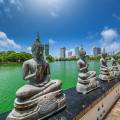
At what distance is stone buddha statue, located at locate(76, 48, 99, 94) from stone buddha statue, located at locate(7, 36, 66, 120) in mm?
2246

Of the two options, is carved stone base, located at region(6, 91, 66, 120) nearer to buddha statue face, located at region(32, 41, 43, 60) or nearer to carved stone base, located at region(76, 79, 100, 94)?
buddha statue face, located at region(32, 41, 43, 60)

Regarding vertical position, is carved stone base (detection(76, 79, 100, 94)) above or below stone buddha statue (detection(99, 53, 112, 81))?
below

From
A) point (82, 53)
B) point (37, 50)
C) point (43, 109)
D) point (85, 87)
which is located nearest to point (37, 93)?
point (43, 109)

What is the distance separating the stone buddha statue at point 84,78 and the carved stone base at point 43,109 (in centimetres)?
225

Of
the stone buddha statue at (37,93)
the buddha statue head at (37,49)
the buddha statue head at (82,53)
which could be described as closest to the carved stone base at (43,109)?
the stone buddha statue at (37,93)

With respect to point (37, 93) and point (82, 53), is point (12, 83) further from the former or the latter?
point (37, 93)

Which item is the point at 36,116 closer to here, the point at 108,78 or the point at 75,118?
the point at 75,118

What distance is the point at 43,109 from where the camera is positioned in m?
5.00

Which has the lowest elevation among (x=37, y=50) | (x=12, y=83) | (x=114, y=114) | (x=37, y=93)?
(x=114, y=114)

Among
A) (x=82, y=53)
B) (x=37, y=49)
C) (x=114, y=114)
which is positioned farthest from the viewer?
(x=82, y=53)

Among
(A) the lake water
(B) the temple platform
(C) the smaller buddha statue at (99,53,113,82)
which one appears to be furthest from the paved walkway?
(A) the lake water

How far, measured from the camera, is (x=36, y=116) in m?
4.76

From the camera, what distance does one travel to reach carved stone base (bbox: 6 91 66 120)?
15.0 feet

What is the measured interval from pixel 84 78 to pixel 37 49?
3.31 m
